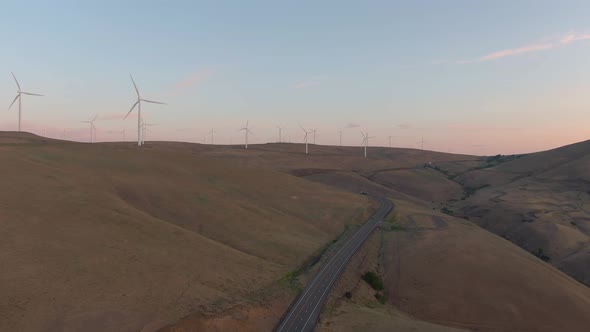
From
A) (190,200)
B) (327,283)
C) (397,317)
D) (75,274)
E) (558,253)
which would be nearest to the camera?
(75,274)

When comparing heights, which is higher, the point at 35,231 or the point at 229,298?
the point at 35,231

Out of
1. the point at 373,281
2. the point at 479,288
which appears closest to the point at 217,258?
the point at 373,281

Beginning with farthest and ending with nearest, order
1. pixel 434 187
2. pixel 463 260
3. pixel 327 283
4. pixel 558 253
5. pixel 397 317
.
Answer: pixel 434 187
pixel 558 253
pixel 463 260
pixel 327 283
pixel 397 317

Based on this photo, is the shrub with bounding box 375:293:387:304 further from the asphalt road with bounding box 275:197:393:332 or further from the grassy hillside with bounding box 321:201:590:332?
the asphalt road with bounding box 275:197:393:332

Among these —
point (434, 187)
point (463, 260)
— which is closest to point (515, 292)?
point (463, 260)

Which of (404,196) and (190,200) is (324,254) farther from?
(404,196)

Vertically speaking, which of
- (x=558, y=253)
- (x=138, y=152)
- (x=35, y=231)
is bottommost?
(x=558, y=253)

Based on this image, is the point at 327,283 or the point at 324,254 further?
the point at 324,254

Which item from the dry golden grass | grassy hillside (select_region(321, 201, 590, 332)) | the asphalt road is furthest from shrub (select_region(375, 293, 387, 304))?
the asphalt road
